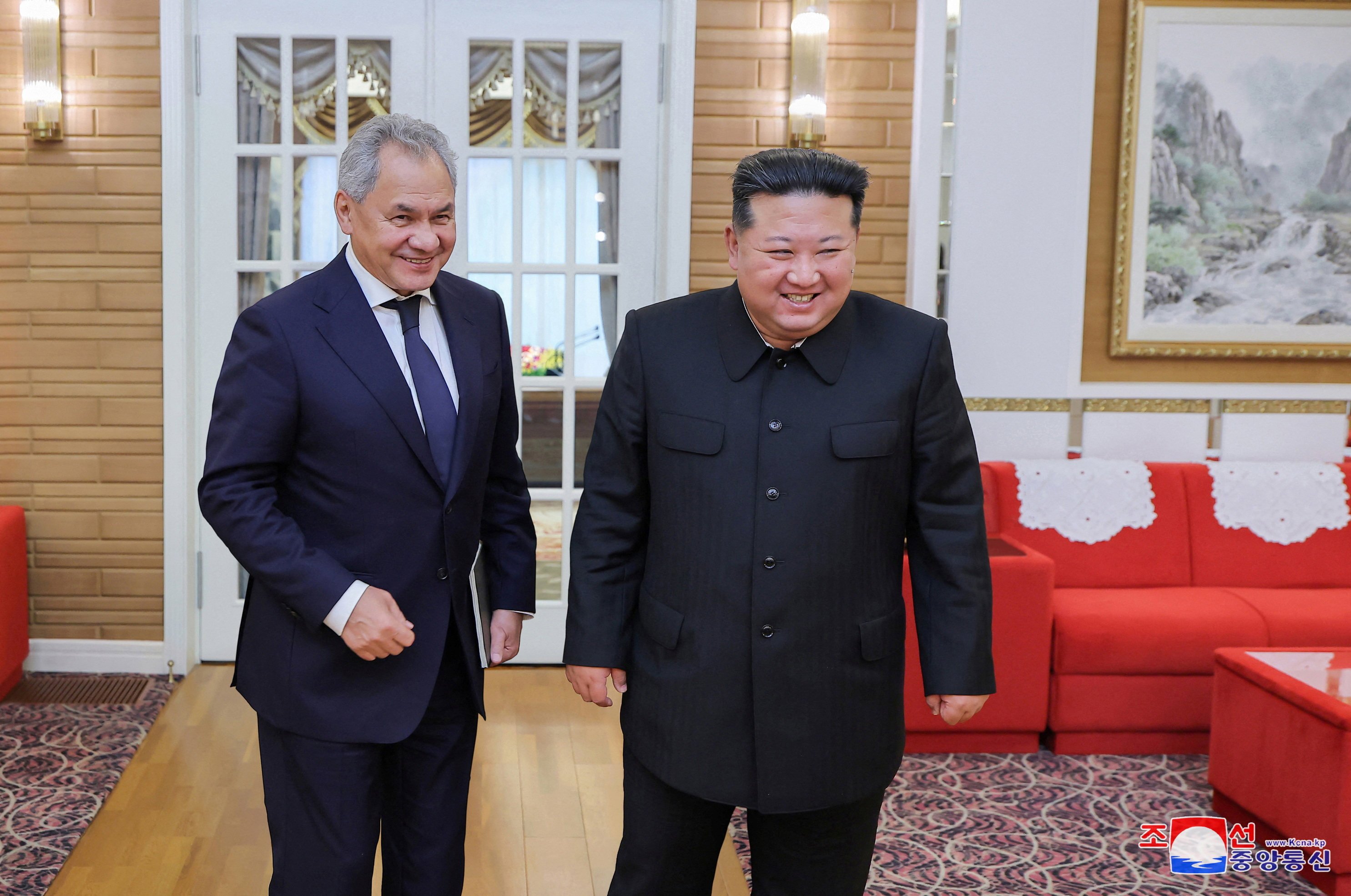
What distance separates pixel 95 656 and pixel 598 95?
2.64m

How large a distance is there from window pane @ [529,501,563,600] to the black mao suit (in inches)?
97.7

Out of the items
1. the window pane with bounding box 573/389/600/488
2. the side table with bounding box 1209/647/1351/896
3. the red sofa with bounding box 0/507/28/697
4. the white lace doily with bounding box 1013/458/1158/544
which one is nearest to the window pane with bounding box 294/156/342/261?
the window pane with bounding box 573/389/600/488

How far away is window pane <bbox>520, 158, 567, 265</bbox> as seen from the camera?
4.11 meters

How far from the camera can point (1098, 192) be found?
4.14 meters

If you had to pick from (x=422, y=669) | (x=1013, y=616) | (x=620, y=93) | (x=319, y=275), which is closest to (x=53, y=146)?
(x=620, y=93)

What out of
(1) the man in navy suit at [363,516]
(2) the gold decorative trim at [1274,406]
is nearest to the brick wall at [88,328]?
(1) the man in navy suit at [363,516]

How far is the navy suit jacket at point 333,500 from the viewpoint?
1.67 metres

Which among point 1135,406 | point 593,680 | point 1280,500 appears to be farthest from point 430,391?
point 1280,500

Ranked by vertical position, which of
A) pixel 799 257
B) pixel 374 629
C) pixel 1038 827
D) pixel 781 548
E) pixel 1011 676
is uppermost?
pixel 799 257

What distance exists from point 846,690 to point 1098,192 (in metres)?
3.03

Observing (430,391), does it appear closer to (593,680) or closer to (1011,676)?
(593,680)

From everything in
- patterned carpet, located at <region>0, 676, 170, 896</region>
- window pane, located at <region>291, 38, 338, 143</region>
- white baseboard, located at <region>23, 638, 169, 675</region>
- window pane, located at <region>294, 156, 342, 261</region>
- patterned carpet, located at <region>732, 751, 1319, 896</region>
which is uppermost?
window pane, located at <region>291, 38, 338, 143</region>

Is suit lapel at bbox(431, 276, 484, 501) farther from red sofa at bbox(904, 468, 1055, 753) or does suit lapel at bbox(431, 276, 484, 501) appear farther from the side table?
the side table

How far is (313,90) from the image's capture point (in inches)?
157
